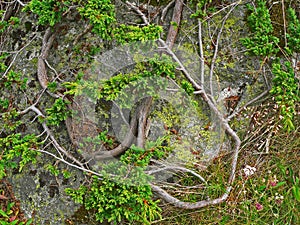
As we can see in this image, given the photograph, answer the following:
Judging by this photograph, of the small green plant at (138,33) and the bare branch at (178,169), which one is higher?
the small green plant at (138,33)

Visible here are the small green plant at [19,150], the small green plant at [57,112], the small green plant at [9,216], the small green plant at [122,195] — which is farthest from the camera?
the small green plant at [9,216]

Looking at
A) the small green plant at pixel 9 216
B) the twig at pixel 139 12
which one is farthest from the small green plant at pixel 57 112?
the twig at pixel 139 12

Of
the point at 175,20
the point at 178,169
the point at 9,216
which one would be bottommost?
the point at 9,216

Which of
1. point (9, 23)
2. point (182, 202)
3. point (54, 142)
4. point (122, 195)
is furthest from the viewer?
point (9, 23)

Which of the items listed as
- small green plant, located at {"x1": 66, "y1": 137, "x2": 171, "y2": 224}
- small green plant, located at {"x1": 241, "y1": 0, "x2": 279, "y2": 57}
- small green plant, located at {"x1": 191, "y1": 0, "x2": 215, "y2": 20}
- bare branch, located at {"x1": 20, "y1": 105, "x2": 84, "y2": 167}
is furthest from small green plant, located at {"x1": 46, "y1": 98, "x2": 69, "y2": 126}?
small green plant, located at {"x1": 241, "y1": 0, "x2": 279, "y2": 57}

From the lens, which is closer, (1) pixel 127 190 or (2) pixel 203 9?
(1) pixel 127 190

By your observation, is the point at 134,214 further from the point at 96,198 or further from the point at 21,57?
the point at 21,57

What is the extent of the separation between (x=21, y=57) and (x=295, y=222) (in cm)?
255

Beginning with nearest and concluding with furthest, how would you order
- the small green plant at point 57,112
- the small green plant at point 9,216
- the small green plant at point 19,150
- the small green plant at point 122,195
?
the small green plant at point 122,195
the small green plant at point 19,150
the small green plant at point 57,112
the small green plant at point 9,216

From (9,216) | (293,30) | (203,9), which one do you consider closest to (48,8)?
(203,9)

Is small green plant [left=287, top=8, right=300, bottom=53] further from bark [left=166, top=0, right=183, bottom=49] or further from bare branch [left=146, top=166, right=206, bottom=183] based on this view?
bare branch [left=146, top=166, right=206, bottom=183]

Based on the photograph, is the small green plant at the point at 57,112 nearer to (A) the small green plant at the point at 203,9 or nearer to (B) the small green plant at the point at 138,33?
(B) the small green plant at the point at 138,33

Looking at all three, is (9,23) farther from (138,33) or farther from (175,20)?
(175,20)

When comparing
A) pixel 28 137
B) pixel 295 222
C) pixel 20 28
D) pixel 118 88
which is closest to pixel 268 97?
pixel 295 222
